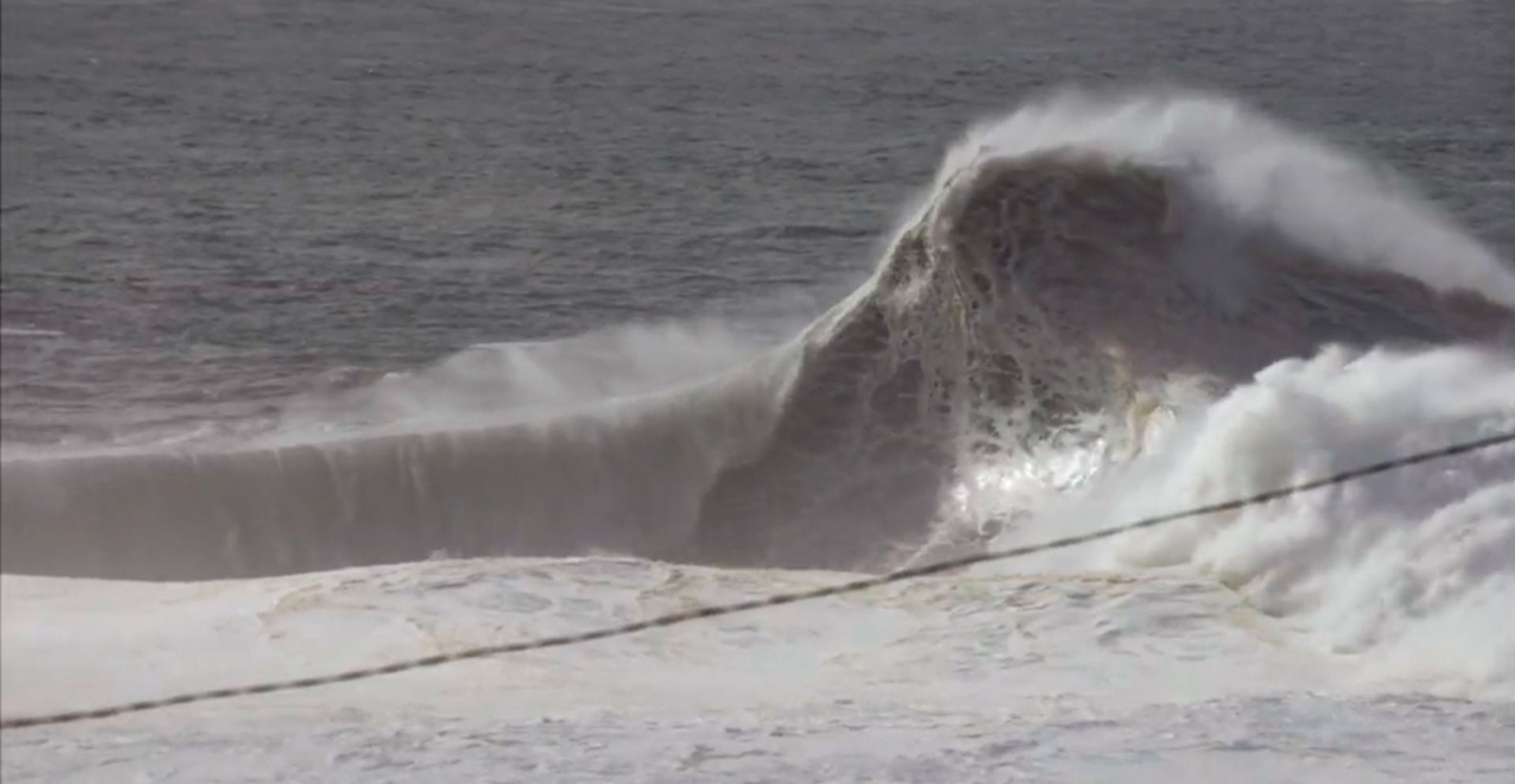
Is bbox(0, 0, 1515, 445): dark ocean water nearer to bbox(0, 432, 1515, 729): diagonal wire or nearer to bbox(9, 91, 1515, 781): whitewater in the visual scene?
bbox(9, 91, 1515, 781): whitewater

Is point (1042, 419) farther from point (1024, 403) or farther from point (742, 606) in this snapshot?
point (742, 606)

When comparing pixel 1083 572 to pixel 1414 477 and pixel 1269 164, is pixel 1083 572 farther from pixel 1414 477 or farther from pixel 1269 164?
pixel 1269 164

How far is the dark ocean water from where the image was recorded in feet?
8.29

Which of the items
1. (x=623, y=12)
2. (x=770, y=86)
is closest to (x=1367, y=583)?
(x=770, y=86)

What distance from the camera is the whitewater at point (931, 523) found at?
2.62 m

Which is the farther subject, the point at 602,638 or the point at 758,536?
the point at 758,536

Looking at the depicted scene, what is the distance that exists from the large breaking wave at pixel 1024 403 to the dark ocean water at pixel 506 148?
0.34 feet

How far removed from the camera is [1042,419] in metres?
4.00

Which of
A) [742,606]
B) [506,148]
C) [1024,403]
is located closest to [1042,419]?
[1024,403]

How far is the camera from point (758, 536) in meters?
3.60

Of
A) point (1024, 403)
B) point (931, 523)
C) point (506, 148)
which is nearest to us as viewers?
point (506, 148)

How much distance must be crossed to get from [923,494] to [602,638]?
98cm

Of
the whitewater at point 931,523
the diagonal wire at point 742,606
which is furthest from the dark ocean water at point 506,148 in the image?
the diagonal wire at point 742,606

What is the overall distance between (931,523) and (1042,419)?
45cm
